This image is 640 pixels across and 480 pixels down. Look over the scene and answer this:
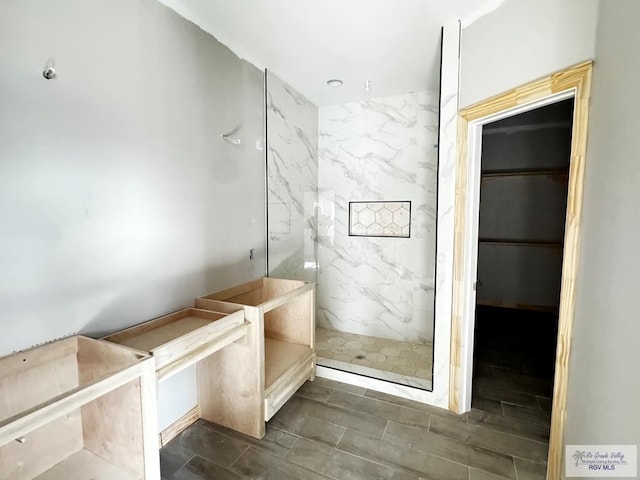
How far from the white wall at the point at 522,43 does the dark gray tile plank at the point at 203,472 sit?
2644 mm

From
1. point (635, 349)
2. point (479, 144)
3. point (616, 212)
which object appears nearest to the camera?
point (635, 349)

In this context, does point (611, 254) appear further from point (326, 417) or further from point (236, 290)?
point (236, 290)

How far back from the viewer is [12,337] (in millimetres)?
1199

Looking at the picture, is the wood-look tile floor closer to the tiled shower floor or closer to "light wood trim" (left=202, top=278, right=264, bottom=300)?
the tiled shower floor

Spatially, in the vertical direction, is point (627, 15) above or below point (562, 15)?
below

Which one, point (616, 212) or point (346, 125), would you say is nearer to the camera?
point (616, 212)

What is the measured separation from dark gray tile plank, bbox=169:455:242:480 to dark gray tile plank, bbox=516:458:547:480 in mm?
1534

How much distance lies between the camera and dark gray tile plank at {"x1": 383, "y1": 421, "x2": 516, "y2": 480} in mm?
1690

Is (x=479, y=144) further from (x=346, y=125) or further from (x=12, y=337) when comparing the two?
(x=12, y=337)

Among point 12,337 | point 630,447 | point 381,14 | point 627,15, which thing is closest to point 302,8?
point 381,14

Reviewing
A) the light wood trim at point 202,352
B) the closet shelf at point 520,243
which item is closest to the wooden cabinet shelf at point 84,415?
the light wood trim at point 202,352

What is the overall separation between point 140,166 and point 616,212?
2202 millimetres

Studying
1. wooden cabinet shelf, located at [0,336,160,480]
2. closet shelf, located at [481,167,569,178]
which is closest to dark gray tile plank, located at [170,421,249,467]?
wooden cabinet shelf, located at [0,336,160,480]

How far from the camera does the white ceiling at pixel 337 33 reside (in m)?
1.84
